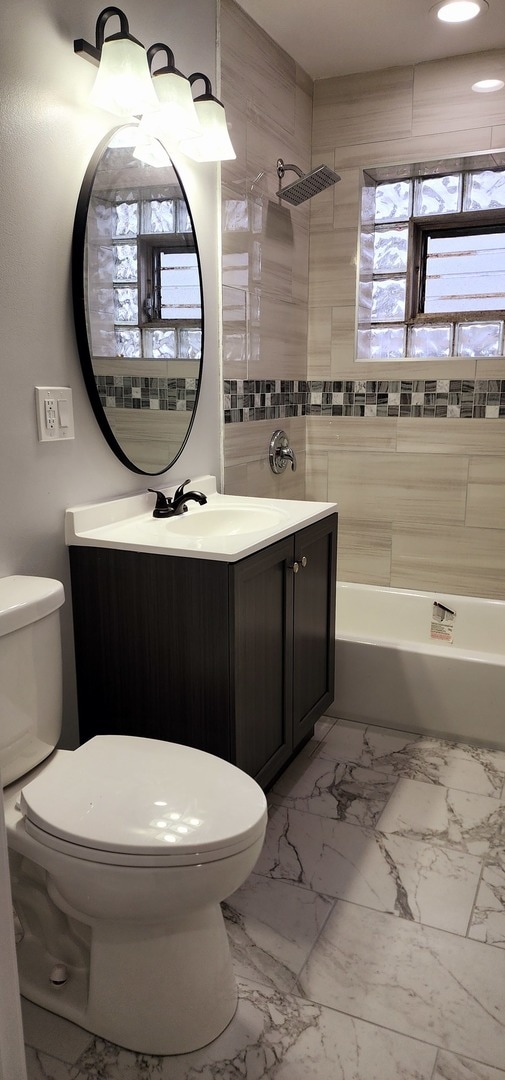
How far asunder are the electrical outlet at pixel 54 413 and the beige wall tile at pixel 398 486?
1.74 metres

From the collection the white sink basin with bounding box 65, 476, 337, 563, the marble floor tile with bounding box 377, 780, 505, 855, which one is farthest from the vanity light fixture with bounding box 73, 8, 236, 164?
the marble floor tile with bounding box 377, 780, 505, 855

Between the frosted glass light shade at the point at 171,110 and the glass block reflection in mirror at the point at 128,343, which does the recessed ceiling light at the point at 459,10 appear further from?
the glass block reflection in mirror at the point at 128,343

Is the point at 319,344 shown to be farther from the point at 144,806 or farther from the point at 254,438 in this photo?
the point at 144,806

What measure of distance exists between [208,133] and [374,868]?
2.05 meters

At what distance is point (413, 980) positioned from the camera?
1587 millimetres

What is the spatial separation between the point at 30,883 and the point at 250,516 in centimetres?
115

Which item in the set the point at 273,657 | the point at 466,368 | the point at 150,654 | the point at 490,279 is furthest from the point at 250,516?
the point at 490,279

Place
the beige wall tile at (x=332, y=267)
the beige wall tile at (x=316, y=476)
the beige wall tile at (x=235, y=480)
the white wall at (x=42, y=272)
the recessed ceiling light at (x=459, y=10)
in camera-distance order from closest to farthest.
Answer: the white wall at (x=42, y=272)
the recessed ceiling light at (x=459, y=10)
the beige wall tile at (x=235, y=480)
the beige wall tile at (x=332, y=267)
the beige wall tile at (x=316, y=476)

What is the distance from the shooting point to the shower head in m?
2.70

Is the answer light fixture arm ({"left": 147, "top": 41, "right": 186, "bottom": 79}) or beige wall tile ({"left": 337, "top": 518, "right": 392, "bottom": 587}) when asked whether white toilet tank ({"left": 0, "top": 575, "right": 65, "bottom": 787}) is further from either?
beige wall tile ({"left": 337, "top": 518, "right": 392, "bottom": 587})

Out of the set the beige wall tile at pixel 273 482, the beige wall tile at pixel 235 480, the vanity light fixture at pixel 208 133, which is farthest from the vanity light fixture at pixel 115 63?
the beige wall tile at pixel 273 482

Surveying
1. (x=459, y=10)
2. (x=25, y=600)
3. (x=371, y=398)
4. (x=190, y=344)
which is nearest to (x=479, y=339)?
(x=371, y=398)

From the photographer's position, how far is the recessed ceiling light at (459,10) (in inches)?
97.6

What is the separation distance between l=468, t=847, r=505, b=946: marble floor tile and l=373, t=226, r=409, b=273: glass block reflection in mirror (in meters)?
2.40
